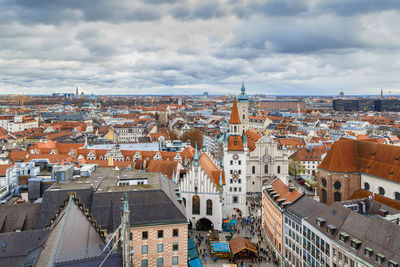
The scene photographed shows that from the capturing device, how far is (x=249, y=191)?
82.3m

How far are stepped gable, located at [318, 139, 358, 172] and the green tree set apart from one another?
3407cm

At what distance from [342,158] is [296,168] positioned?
37.5 m

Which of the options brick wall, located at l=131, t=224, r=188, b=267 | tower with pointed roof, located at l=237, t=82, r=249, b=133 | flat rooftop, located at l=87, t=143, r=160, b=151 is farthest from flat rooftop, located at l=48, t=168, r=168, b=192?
tower with pointed roof, located at l=237, t=82, r=249, b=133

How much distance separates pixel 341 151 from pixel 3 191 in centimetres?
5839

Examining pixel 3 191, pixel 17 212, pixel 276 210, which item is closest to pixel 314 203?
pixel 276 210

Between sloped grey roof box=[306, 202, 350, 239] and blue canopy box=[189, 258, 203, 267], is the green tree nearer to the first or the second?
sloped grey roof box=[306, 202, 350, 239]

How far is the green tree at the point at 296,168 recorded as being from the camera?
317 ft

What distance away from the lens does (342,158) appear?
200 ft

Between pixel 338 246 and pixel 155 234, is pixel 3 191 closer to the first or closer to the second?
pixel 155 234

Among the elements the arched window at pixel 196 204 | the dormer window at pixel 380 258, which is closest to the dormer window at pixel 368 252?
the dormer window at pixel 380 258

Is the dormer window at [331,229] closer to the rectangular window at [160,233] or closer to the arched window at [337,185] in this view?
the rectangular window at [160,233]

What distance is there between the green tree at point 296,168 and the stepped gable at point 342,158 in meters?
34.1

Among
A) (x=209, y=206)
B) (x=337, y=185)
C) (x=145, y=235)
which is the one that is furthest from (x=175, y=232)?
(x=337, y=185)

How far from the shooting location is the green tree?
96.6 m
